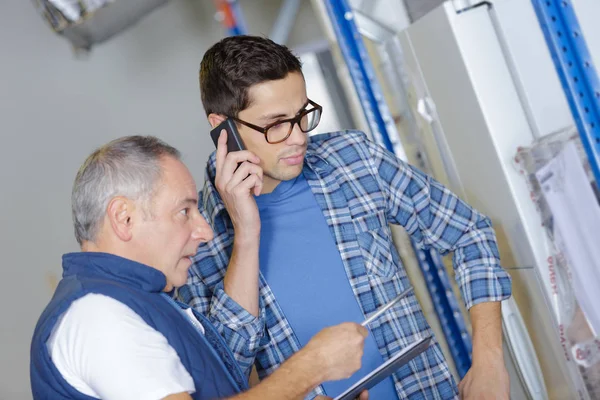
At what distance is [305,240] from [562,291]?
0.64 meters

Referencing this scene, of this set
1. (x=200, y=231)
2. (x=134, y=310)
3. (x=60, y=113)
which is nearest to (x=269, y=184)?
(x=200, y=231)

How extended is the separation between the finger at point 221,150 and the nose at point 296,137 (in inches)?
5.6

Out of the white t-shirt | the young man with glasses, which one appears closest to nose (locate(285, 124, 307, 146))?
the young man with glasses

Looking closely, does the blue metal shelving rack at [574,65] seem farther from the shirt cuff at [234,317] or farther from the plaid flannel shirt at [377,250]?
the shirt cuff at [234,317]

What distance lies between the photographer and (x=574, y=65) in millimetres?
1226

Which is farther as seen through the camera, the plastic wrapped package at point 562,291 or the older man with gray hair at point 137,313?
the plastic wrapped package at point 562,291

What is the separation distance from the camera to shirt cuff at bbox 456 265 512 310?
5.06 feet

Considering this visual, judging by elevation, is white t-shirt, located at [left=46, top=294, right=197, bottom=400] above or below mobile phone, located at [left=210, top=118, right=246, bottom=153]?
below

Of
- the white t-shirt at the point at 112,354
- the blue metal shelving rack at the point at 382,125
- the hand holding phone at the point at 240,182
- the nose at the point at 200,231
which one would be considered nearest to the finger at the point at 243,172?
the hand holding phone at the point at 240,182

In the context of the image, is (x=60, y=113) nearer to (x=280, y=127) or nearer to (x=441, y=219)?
(x=280, y=127)

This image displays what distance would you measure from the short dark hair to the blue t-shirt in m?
0.25

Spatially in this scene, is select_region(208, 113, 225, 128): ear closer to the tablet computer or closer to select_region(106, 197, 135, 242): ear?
select_region(106, 197, 135, 242): ear

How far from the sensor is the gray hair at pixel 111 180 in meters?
1.12

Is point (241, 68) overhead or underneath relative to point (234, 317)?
overhead
